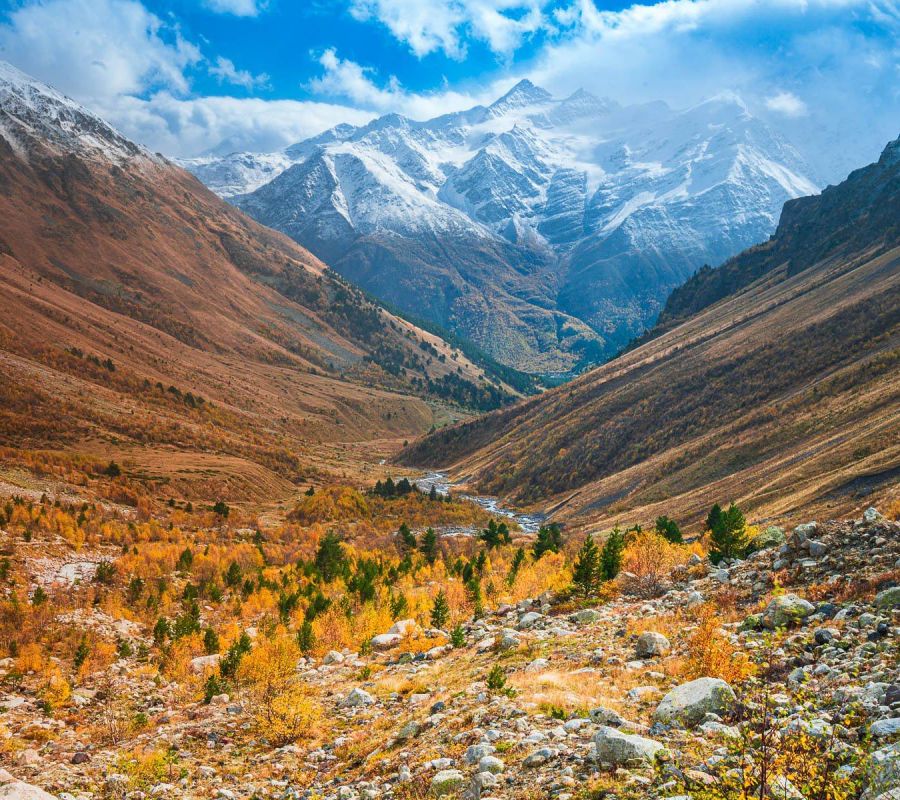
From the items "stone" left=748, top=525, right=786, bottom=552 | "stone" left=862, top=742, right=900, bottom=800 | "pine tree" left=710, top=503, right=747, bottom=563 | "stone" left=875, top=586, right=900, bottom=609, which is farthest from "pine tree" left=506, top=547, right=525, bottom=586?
"stone" left=862, top=742, right=900, bottom=800

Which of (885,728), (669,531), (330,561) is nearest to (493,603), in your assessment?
(669,531)

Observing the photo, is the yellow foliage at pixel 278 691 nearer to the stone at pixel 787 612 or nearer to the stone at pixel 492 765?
the stone at pixel 492 765

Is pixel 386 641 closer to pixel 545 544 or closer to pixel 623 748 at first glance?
pixel 623 748

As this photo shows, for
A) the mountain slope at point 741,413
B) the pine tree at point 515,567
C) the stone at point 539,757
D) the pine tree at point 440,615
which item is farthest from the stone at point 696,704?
the mountain slope at point 741,413

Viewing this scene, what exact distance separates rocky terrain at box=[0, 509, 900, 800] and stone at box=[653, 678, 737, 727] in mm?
35

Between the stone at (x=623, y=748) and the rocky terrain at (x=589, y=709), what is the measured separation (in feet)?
0.07

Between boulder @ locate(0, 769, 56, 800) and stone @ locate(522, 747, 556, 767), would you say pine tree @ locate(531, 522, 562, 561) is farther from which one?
boulder @ locate(0, 769, 56, 800)

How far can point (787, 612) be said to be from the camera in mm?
13883

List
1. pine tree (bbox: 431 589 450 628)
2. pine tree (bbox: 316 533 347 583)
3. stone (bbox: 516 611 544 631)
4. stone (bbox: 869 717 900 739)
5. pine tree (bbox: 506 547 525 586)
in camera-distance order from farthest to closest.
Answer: pine tree (bbox: 316 533 347 583)
pine tree (bbox: 506 547 525 586)
pine tree (bbox: 431 589 450 628)
stone (bbox: 516 611 544 631)
stone (bbox: 869 717 900 739)

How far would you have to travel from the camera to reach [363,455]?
169 m

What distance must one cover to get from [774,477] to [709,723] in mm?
54159

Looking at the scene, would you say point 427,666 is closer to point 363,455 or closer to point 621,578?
point 621,578

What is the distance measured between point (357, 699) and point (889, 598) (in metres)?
14.8

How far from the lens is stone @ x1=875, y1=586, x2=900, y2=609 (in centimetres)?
1279
